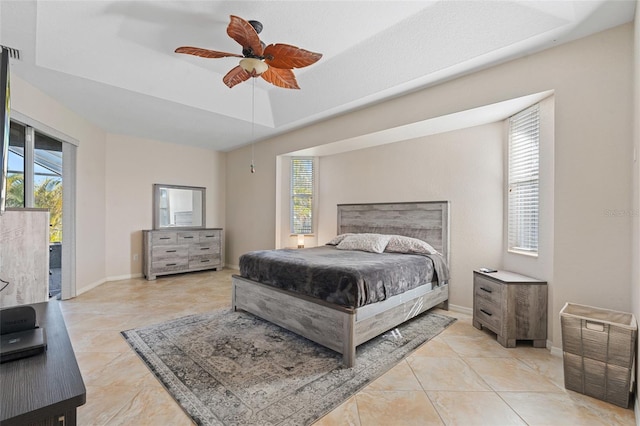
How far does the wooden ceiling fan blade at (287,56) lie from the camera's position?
7.25 feet

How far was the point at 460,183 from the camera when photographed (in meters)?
3.72

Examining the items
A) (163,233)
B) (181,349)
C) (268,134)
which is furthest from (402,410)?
(163,233)

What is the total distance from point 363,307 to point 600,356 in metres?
1.60

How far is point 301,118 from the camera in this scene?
4383mm

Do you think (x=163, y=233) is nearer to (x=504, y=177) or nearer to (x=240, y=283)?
(x=240, y=283)

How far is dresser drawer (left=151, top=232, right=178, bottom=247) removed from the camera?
5324mm

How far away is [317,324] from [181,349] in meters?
1.22

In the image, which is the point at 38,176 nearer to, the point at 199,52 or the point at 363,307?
the point at 199,52

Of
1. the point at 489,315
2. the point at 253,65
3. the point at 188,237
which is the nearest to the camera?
the point at 253,65

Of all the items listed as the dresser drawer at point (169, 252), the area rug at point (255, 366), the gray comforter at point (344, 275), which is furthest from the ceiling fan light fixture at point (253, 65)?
the dresser drawer at point (169, 252)

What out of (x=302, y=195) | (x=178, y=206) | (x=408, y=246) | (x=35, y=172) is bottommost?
(x=408, y=246)

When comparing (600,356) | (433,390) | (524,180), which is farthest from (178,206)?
(600,356)

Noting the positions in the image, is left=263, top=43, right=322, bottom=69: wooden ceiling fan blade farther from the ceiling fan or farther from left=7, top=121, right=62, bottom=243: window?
left=7, top=121, right=62, bottom=243: window

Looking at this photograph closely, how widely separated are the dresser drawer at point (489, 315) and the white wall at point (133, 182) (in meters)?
5.75
